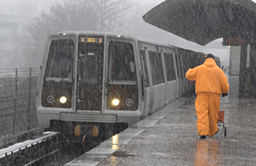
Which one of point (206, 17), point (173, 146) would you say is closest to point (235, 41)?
point (206, 17)

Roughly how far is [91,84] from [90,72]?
0.28 metres

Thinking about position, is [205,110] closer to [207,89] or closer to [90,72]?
[207,89]

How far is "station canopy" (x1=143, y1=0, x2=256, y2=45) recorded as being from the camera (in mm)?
16547

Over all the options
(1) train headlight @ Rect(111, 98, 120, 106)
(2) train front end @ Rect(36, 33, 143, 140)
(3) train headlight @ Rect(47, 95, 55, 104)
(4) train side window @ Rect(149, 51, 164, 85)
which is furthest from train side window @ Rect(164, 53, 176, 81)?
(3) train headlight @ Rect(47, 95, 55, 104)

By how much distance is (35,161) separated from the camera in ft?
31.9

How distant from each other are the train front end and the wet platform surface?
2.34 feet

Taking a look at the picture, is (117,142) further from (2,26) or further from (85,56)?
(2,26)

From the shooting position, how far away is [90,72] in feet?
35.3

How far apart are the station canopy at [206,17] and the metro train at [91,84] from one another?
623 cm

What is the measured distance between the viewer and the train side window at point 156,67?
13.0 metres

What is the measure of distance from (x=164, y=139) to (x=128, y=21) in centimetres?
7364

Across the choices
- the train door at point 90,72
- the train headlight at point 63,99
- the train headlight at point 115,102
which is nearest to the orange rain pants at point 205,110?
the train headlight at point 115,102

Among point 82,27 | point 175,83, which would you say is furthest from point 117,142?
point 82,27

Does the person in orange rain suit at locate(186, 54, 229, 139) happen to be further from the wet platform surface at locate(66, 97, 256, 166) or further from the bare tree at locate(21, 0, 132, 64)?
the bare tree at locate(21, 0, 132, 64)
